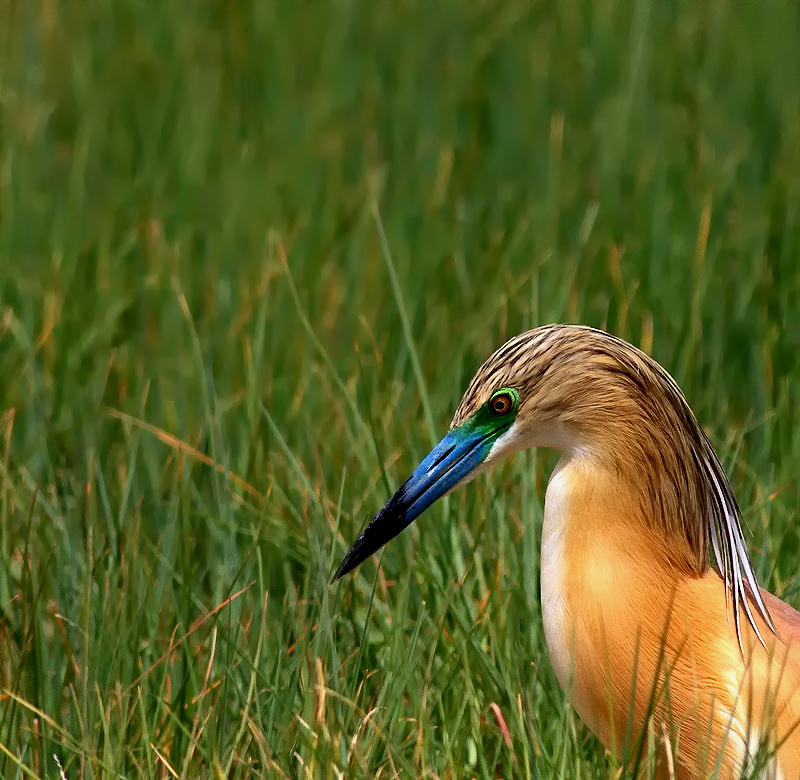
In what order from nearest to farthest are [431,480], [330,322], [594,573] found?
[594,573]
[431,480]
[330,322]

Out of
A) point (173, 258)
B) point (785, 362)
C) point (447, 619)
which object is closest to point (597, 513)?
point (447, 619)

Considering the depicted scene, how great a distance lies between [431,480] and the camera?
111 inches

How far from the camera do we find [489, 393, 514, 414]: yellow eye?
8.84 ft

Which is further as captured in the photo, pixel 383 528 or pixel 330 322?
pixel 330 322

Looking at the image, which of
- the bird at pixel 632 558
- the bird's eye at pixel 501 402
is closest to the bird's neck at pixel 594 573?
the bird at pixel 632 558

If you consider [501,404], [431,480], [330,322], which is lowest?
[330,322]

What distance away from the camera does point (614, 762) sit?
254cm

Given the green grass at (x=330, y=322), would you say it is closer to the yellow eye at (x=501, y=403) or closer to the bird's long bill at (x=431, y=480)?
the bird's long bill at (x=431, y=480)

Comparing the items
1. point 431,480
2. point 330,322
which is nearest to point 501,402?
point 431,480

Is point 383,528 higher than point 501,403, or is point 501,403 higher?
point 501,403

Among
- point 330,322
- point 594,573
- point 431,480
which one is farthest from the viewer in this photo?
point 330,322

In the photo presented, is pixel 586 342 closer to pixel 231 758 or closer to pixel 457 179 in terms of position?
pixel 231 758

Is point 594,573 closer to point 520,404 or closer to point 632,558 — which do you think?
point 632,558

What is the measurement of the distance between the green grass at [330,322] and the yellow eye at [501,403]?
1.51 ft
